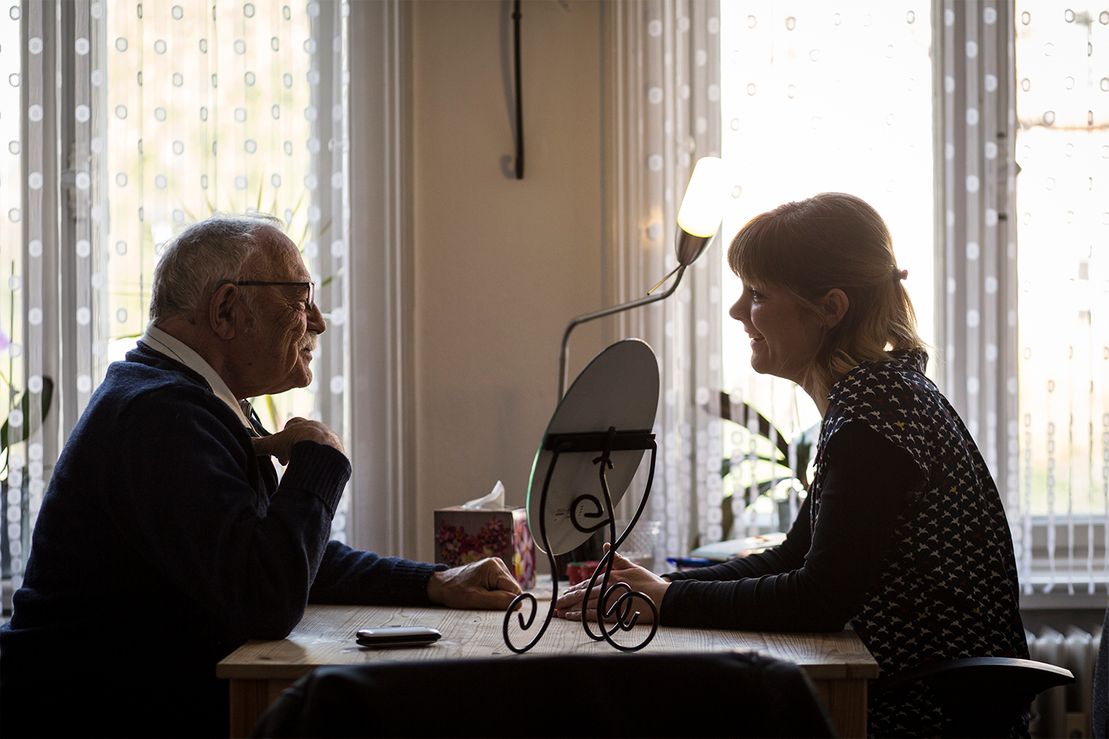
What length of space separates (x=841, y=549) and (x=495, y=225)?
1554 mm

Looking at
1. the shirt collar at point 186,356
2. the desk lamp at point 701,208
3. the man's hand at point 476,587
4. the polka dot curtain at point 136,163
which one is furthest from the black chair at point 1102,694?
the polka dot curtain at point 136,163

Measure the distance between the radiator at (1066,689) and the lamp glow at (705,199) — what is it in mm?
1329

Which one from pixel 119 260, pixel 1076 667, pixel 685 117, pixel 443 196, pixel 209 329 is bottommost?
pixel 1076 667

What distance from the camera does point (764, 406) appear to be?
271 centimetres

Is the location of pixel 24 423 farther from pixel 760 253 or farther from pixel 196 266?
pixel 760 253

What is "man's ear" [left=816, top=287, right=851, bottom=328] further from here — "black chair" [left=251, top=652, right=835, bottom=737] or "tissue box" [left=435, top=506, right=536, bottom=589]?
"black chair" [left=251, top=652, right=835, bottom=737]

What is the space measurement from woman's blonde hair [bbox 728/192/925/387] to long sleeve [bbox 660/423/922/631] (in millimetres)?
229

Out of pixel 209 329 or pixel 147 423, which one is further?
pixel 209 329

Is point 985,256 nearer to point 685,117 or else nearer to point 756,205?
point 756,205

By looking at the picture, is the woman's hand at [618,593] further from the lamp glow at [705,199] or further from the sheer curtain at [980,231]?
the sheer curtain at [980,231]

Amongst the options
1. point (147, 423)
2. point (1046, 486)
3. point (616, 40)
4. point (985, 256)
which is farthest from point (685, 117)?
point (147, 423)

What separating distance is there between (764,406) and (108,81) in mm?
1761

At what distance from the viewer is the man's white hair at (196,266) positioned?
1.72 meters

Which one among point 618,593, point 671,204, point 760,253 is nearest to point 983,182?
point 671,204
